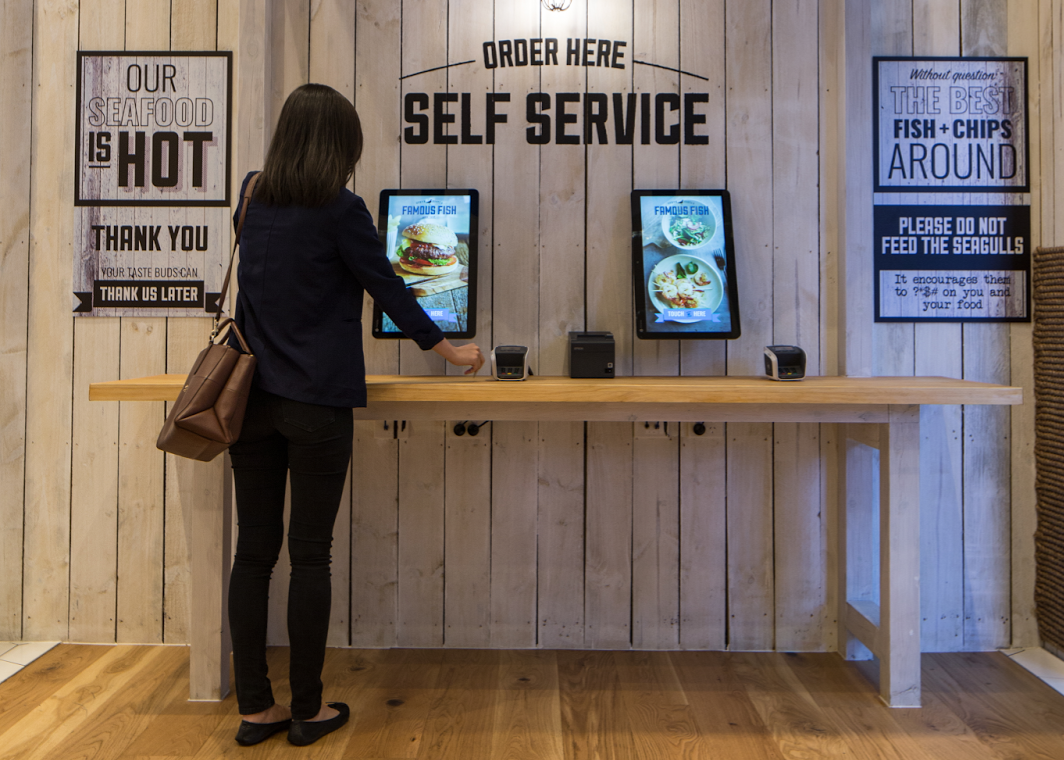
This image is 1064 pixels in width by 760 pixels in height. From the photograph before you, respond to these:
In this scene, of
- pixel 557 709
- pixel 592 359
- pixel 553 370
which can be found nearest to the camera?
pixel 557 709

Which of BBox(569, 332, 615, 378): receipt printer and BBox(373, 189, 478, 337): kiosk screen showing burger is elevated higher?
BBox(373, 189, 478, 337): kiosk screen showing burger

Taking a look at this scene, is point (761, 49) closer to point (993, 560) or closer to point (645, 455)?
point (645, 455)

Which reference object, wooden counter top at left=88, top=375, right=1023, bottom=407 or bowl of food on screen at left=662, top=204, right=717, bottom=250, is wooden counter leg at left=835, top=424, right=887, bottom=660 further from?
bowl of food on screen at left=662, top=204, right=717, bottom=250

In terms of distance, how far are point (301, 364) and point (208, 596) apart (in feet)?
2.93

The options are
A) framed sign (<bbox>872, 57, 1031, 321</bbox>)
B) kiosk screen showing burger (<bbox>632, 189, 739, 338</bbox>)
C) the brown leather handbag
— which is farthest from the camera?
framed sign (<bbox>872, 57, 1031, 321</bbox>)

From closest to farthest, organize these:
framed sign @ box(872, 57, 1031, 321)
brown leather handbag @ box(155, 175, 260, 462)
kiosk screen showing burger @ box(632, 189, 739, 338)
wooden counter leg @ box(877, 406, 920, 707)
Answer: brown leather handbag @ box(155, 175, 260, 462), wooden counter leg @ box(877, 406, 920, 707), kiosk screen showing burger @ box(632, 189, 739, 338), framed sign @ box(872, 57, 1031, 321)

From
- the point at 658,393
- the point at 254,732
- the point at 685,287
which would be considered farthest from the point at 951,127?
the point at 254,732

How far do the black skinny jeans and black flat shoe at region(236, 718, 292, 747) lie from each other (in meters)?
0.04

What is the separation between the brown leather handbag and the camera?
5.61 feet

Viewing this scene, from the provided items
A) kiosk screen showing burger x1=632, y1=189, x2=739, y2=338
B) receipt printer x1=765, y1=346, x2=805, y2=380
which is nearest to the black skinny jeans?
kiosk screen showing burger x1=632, y1=189, x2=739, y2=338

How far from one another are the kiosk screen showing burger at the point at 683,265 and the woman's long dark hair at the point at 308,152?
1086 mm

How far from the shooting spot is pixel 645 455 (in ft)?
8.43

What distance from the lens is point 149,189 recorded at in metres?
2.57

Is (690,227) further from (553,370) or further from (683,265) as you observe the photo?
(553,370)
